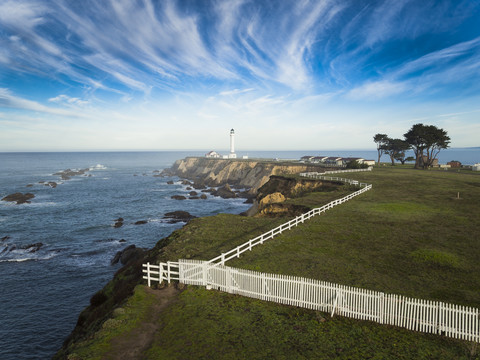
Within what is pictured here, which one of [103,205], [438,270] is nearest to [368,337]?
[438,270]

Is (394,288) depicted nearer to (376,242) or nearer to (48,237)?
(376,242)

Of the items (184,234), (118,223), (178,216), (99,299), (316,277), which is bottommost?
(118,223)

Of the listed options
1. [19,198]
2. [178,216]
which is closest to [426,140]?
[178,216]

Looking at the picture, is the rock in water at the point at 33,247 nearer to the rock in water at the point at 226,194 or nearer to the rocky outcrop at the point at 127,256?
the rocky outcrop at the point at 127,256

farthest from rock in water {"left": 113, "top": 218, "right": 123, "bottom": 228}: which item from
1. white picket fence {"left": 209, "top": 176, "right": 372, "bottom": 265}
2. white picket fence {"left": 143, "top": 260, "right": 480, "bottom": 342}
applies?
white picket fence {"left": 143, "top": 260, "right": 480, "bottom": 342}

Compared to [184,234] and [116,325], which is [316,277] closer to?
[116,325]

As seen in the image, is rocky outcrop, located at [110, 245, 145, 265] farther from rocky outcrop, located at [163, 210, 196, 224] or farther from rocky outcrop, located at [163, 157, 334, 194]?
rocky outcrop, located at [163, 157, 334, 194]

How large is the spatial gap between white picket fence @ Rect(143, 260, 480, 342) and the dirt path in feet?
8.26

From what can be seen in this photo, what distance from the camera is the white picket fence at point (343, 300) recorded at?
10344 mm

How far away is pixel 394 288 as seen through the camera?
44.1 feet

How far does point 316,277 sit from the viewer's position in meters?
14.5

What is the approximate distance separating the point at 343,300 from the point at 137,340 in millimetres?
8480

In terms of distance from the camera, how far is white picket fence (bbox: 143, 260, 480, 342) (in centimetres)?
1034

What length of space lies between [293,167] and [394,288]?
70.3 m
